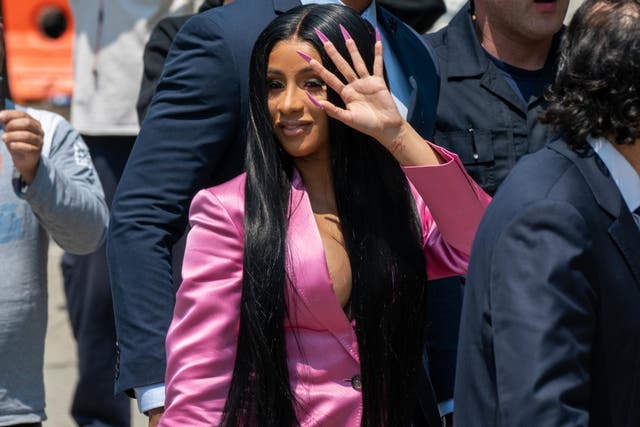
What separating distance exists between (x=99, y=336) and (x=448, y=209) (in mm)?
2693

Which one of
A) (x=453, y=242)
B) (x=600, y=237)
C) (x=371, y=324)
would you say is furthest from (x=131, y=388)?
(x=600, y=237)

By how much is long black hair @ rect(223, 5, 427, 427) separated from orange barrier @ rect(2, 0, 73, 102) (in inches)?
255

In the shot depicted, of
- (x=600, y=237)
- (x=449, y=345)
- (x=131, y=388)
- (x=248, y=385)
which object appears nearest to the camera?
(x=600, y=237)

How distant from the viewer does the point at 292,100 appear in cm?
315

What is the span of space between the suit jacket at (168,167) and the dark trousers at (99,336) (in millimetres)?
2204

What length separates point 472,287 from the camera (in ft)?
8.82

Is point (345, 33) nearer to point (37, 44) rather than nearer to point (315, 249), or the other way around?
point (315, 249)

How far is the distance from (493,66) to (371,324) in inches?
50.1

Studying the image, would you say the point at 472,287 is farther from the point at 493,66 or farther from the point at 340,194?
the point at 493,66

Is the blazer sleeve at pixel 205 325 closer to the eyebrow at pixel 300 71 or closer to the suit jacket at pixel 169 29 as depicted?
the eyebrow at pixel 300 71

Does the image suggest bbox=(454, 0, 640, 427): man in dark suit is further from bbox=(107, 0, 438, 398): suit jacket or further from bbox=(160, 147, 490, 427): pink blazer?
bbox=(107, 0, 438, 398): suit jacket

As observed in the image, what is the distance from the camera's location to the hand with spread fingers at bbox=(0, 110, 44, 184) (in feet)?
13.2

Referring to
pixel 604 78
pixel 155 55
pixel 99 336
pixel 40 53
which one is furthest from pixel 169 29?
pixel 40 53

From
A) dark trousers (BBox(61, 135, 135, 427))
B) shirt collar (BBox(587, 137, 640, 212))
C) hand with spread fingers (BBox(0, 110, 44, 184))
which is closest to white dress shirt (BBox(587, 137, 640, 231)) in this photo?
shirt collar (BBox(587, 137, 640, 212))
